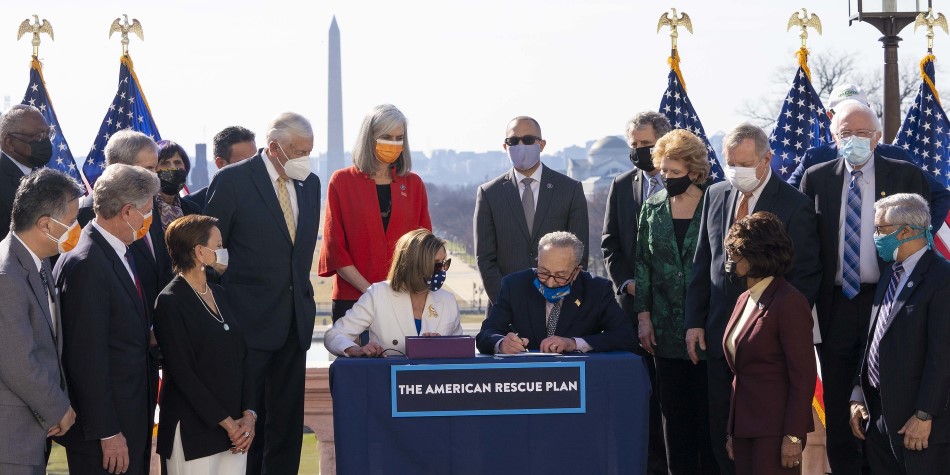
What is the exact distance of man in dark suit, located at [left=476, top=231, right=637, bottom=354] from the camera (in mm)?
6035

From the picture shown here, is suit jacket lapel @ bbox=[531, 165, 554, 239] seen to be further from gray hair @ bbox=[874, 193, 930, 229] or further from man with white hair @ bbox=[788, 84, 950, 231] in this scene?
gray hair @ bbox=[874, 193, 930, 229]

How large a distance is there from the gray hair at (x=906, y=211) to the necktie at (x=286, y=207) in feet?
9.62

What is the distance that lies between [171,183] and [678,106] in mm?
4267

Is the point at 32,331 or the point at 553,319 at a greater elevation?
the point at 32,331

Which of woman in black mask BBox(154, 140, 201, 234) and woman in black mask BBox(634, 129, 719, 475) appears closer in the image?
woman in black mask BBox(634, 129, 719, 475)

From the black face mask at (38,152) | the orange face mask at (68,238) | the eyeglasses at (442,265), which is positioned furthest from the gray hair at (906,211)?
the black face mask at (38,152)

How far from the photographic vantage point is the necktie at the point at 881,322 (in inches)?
222

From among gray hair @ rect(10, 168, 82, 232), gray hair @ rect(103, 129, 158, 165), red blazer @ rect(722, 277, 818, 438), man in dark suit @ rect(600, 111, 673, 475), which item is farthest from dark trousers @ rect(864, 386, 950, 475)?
gray hair @ rect(103, 129, 158, 165)

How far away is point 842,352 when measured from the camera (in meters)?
6.44

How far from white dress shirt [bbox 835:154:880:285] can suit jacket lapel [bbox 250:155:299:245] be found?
285 centimetres

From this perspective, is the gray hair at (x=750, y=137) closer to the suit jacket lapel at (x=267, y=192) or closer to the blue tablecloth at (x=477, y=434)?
the blue tablecloth at (x=477, y=434)

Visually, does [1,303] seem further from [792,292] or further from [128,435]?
[792,292]

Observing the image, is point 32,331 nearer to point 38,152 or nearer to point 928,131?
point 38,152

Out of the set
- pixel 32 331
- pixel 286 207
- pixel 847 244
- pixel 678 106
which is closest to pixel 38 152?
pixel 286 207
